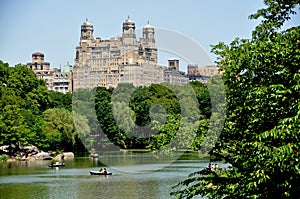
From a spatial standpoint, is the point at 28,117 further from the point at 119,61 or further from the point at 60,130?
the point at 119,61

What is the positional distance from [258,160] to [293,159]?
62cm

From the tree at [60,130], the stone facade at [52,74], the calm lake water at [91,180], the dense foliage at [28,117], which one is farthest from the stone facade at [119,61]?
the calm lake water at [91,180]

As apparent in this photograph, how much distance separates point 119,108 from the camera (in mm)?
46344

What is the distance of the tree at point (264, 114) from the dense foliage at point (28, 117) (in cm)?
2729

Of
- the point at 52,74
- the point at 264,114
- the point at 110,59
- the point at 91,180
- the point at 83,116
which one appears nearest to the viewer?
the point at 264,114

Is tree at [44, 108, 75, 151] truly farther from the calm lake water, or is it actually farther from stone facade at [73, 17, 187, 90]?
stone facade at [73, 17, 187, 90]

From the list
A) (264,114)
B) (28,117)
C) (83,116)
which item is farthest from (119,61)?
(264,114)

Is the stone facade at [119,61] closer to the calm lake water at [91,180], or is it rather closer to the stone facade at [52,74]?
the stone facade at [52,74]

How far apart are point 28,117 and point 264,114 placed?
32713mm

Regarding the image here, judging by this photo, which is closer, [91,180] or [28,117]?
[91,180]

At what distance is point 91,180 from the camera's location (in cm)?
2423

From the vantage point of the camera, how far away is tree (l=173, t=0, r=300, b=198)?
803cm

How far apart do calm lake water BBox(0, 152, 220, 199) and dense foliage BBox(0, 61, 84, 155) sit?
4.63 meters

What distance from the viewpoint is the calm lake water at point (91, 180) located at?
20.0 m
